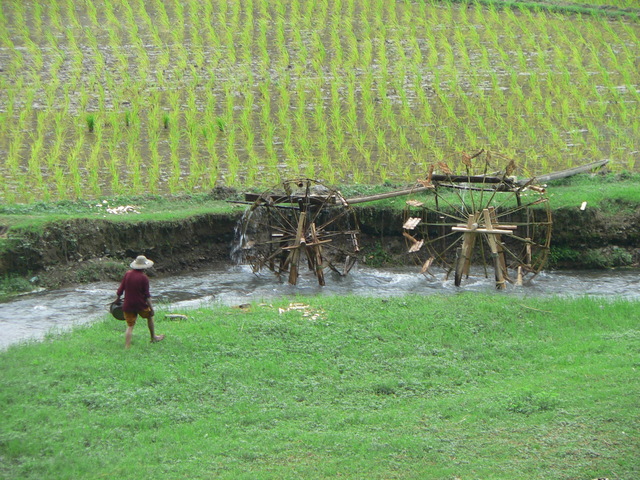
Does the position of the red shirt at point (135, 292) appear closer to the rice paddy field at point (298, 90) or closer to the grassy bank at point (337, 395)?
the grassy bank at point (337, 395)

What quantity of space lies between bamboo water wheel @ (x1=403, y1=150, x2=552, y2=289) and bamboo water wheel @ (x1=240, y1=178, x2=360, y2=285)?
1416 millimetres

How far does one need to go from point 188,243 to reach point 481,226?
6095mm

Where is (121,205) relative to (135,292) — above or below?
above

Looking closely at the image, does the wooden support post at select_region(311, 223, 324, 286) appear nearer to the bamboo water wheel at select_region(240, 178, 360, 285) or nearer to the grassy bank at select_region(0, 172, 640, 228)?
the bamboo water wheel at select_region(240, 178, 360, 285)

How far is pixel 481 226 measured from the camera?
49.2ft

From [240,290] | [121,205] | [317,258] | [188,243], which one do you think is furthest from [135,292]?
[121,205]

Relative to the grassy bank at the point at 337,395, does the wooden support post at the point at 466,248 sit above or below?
above

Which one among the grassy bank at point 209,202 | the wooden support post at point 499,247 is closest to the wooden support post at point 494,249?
the wooden support post at point 499,247

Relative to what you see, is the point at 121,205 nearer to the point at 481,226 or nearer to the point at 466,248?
the point at 466,248

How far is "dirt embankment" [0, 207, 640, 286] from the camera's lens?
14688 millimetres

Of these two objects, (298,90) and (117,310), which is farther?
(298,90)

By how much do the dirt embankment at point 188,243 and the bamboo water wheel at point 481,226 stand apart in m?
0.63

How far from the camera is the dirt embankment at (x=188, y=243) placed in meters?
14.7

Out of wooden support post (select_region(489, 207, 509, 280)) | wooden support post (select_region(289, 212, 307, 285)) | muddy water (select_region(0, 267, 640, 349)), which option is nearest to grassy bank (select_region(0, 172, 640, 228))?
muddy water (select_region(0, 267, 640, 349))
